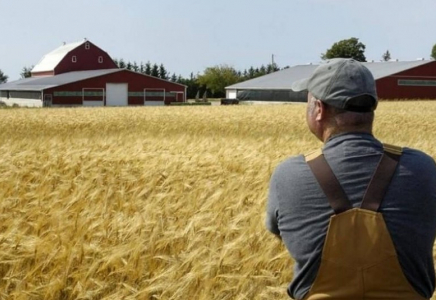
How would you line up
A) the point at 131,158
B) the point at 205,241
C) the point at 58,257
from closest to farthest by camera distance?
the point at 58,257 → the point at 205,241 → the point at 131,158

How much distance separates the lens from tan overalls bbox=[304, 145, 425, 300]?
7.59 ft

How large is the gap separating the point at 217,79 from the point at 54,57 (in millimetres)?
34502

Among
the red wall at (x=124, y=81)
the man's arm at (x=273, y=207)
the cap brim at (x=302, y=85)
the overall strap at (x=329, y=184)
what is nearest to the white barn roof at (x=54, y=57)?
the red wall at (x=124, y=81)

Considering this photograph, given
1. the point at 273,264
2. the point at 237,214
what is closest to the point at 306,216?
the point at 273,264

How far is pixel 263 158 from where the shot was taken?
8.45 meters

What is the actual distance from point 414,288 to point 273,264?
1.64 metres

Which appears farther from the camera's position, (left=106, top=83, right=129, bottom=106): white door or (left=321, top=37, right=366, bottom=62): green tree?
(left=321, top=37, right=366, bottom=62): green tree

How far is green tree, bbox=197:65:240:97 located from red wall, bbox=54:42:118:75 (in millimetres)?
30060

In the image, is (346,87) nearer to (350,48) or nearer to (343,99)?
(343,99)

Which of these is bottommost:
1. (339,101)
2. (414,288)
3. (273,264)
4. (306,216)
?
(273,264)

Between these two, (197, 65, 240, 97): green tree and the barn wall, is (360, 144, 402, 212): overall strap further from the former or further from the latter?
(197, 65, 240, 97): green tree

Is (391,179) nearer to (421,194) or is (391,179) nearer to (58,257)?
(421,194)

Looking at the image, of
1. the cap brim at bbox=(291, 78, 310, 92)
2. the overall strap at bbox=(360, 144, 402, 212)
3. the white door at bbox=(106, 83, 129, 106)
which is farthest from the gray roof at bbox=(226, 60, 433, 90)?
the overall strap at bbox=(360, 144, 402, 212)

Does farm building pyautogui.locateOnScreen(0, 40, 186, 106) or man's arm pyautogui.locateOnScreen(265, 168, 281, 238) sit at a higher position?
farm building pyautogui.locateOnScreen(0, 40, 186, 106)
